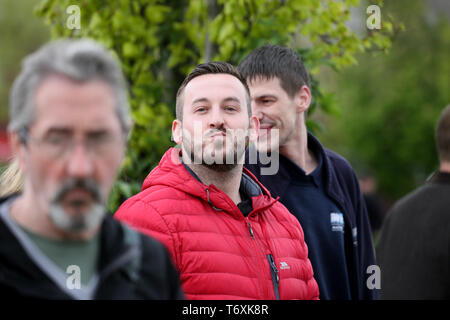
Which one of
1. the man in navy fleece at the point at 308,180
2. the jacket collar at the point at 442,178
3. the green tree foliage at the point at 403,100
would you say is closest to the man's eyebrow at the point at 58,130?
the jacket collar at the point at 442,178

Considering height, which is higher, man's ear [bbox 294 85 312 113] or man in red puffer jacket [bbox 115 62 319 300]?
man's ear [bbox 294 85 312 113]

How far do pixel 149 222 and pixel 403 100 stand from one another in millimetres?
22501

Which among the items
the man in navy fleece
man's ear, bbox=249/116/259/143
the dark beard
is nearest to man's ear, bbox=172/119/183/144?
the dark beard

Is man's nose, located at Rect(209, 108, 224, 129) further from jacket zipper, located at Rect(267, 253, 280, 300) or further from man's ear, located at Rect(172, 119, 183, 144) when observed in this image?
jacket zipper, located at Rect(267, 253, 280, 300)

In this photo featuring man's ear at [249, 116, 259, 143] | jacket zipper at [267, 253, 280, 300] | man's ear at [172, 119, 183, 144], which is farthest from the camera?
man's ear at [249, 116, 259, 143]

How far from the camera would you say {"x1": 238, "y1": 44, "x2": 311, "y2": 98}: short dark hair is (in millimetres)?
4020

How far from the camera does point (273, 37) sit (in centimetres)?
496

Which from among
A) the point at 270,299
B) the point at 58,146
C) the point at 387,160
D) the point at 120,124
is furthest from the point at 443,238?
the point at 387,160

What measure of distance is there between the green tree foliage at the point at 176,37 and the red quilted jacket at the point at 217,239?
1860 mm

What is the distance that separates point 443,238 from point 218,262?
36.2 inches

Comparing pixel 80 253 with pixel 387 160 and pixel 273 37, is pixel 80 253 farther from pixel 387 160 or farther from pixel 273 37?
pixel 387 160

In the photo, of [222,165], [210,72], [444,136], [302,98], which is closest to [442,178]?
[444,136]

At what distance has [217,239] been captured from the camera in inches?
114

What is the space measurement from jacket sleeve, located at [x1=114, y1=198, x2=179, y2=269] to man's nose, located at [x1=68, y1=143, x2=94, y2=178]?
1.03 m
